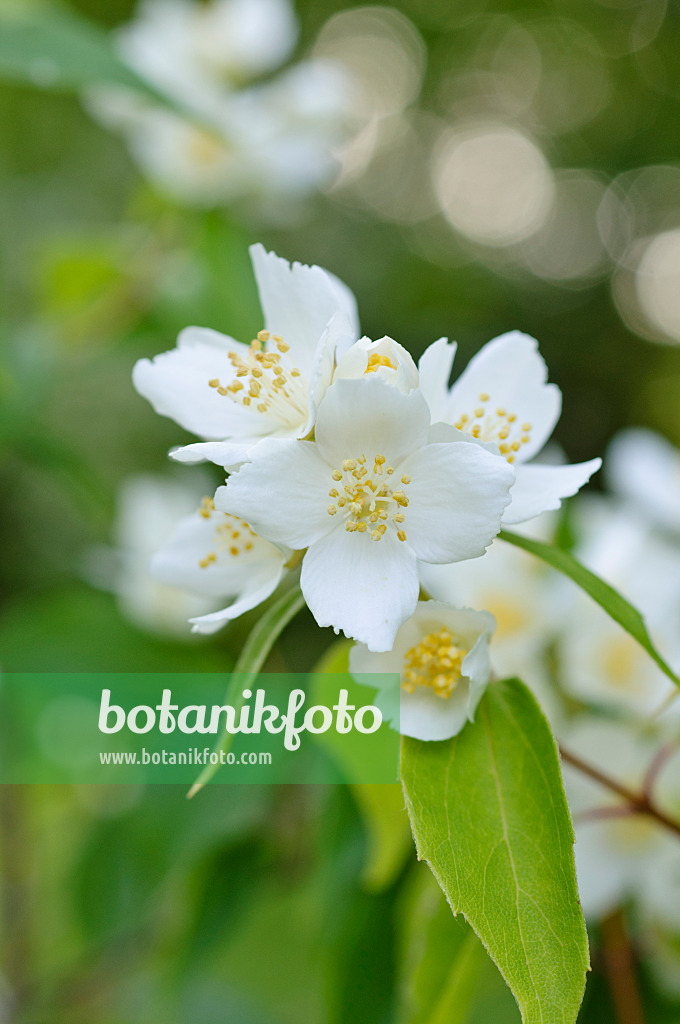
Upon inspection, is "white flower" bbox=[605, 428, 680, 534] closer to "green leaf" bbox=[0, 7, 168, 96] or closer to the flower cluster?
the flower cluster

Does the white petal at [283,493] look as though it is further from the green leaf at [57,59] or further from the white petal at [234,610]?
the green leaf at [57,59]

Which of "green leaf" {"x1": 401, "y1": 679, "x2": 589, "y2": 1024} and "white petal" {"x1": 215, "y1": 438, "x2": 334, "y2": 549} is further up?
"white petal" {"x1": 215, "y1": 438, "x2": 334, "y2": 549}

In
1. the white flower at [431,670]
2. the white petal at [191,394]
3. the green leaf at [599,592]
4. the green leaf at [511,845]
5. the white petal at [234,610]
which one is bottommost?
the green leaf at [511,845]

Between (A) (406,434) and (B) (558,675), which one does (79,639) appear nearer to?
(B) (558,675)

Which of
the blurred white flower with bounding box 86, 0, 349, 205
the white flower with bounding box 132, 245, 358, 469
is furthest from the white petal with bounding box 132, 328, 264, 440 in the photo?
the blurred white flower with bounding box 86, 0, 349, 205

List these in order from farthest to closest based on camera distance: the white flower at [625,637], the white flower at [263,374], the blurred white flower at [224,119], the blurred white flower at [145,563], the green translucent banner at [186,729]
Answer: the blurred white flower at [224,119]
the blurred white flower at [145,563]
the white flower at [625,637]
the green translucent banner at [186,729]
the white flower at [263,374]

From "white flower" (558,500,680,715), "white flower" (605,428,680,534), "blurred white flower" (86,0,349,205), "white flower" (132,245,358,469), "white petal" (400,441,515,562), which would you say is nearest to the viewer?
"white petal" (400,441,515,562)

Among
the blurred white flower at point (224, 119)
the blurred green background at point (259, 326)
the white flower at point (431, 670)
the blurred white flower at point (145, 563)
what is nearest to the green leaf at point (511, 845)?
the white flower at point (431, 670)
